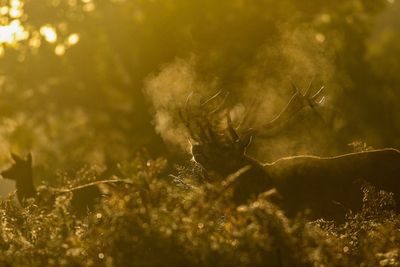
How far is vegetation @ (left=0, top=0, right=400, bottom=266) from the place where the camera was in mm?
5438

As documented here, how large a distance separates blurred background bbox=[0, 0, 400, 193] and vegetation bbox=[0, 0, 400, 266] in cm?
4

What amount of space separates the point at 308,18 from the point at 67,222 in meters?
8.92

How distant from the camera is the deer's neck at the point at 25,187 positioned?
12.2 metres

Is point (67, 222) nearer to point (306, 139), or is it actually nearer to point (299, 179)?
point (299, 179)

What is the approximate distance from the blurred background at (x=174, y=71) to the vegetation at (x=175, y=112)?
0.04 meters

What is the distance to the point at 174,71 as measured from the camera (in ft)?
46.6

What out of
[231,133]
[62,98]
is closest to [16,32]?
[62,98]

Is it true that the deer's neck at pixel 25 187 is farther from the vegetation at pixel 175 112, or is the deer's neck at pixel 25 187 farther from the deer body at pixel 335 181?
the deer body at pixel 335 181

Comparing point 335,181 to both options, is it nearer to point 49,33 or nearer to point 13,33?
point 49,33

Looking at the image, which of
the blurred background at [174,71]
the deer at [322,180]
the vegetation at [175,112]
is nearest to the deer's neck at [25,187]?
the vegetation at [175,112]

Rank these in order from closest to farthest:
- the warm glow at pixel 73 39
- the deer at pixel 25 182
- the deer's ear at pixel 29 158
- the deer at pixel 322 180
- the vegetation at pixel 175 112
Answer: the vegetation at pixel 175 112
the deer at pixel 322 180
the deer at pixel 25 182
the warm glow at pixel 73 39
the deer's ear at pixel 29 158

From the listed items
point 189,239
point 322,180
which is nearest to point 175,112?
point 322,180

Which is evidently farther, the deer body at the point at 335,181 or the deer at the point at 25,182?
the deer at the point at 25,182

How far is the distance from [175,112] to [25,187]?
3746mm
